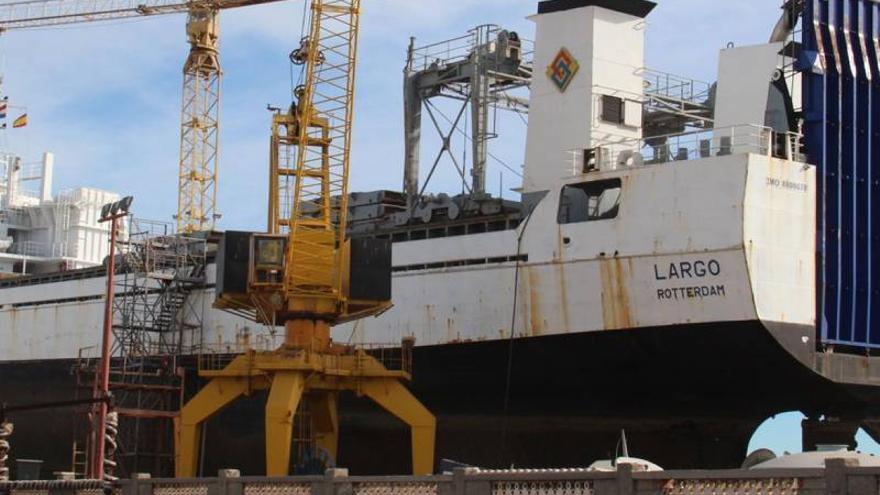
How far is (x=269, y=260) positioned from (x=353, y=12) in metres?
7.97

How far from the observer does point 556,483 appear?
19.2m

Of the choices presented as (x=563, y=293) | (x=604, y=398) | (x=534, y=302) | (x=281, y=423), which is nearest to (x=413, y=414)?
(x=281, y=423)

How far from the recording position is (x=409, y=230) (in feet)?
141

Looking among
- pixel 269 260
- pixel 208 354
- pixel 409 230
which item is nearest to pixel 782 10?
pixel 409 230

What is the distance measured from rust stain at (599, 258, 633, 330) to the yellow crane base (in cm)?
533

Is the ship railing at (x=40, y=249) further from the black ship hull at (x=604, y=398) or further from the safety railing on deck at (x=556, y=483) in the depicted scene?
the safety railing on deck at (x=556, y=483)

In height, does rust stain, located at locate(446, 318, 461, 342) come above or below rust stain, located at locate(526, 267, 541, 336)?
below

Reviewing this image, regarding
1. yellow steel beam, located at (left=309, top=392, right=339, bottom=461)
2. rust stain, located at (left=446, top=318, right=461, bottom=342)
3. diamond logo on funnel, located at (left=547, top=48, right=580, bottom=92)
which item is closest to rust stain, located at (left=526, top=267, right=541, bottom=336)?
rust stain, located at (left=446, top=318, right=461, bottom=342)

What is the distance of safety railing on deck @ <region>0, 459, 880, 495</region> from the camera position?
15.9 m

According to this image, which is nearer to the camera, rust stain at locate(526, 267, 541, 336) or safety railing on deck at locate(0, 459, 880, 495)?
safety railing on deck at locate(0, 459, 880, 495)

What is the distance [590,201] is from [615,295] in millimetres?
3063

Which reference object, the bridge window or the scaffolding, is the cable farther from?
the scaffolding

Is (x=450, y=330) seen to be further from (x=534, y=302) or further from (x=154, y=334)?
(x=154, y=334)

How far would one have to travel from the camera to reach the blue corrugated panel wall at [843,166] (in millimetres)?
35875
